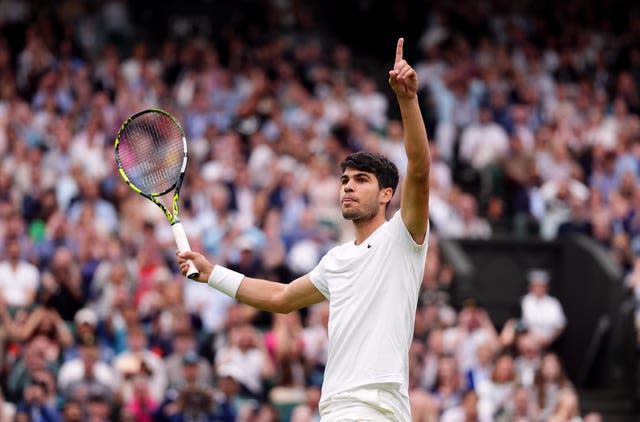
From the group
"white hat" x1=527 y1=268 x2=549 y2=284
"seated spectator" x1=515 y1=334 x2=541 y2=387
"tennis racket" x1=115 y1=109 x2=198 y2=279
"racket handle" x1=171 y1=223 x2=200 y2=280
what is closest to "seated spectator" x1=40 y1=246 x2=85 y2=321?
"seated spectator" x1=515 y1=334 x2=541 y2=387

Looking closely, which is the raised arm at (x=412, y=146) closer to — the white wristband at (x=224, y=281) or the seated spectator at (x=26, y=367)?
the white wristband at (x=224, y=281)

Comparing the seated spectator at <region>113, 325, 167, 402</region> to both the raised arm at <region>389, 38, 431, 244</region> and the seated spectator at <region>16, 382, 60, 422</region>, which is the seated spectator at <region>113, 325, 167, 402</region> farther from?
the raised arm at <region>389, 38, 431, 244</region>

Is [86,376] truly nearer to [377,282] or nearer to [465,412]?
[465,412]

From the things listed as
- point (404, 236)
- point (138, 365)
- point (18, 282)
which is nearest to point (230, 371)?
point (138, 365)

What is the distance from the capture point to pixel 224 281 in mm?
7352

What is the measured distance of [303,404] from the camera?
13.6 m

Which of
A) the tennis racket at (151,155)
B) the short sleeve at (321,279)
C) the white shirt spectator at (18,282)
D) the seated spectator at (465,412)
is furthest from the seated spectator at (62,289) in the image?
the short sleeve at (321,279)

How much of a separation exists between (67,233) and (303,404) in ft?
10.4

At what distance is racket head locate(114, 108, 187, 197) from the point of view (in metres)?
7.85

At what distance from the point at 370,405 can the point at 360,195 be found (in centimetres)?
104

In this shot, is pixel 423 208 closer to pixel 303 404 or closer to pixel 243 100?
pixel 303 404

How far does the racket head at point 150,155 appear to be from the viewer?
25.7ft

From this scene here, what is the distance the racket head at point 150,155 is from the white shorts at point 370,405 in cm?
182

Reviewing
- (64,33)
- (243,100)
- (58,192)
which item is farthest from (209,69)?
(58,192)
